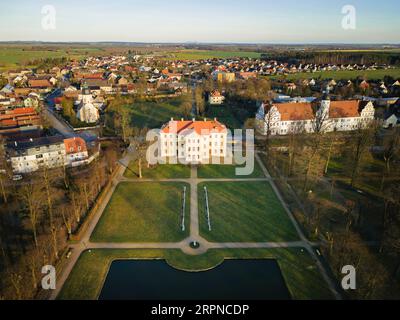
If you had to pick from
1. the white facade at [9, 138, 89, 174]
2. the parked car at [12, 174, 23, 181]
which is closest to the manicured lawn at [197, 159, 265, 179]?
the white facade at [9, 138, 89, 174]

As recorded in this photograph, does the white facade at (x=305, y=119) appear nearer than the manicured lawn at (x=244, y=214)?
No

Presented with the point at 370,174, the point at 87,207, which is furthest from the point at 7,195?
the point at 370,174

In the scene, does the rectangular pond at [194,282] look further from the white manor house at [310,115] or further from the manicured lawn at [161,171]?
the white manor house at [310,115]

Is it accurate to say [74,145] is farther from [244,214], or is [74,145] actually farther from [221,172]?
[244,214]

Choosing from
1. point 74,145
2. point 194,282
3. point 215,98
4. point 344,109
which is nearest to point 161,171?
point 74,145

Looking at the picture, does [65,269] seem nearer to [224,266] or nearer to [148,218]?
[148,218]

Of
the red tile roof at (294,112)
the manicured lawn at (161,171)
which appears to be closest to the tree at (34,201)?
the manicured lawn at (161,171)
